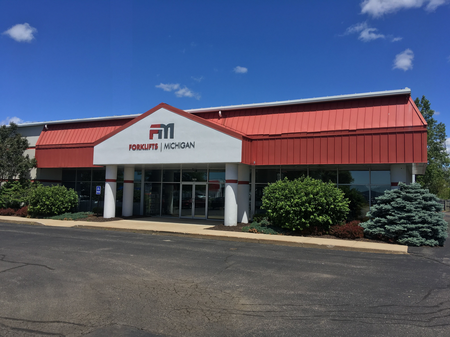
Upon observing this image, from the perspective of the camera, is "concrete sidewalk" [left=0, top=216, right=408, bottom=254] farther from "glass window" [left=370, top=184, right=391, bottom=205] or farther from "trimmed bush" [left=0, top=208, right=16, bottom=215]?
"trimmed bush" [left=0, top=208, right=16, bottom=215]

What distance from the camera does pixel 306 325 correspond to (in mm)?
5012

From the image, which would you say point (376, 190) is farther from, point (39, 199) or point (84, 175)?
point (84, 175)

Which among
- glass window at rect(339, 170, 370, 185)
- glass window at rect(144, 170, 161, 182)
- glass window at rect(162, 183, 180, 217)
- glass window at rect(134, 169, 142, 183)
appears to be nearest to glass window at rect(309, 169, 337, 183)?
glass window at rect(339, 170, 370, 185)

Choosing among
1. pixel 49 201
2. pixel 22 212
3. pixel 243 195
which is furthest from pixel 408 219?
pixel 22 212

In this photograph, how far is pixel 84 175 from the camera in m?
25.6

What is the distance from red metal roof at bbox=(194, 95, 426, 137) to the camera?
1589 centimetres

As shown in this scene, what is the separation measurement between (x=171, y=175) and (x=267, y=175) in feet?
22.0

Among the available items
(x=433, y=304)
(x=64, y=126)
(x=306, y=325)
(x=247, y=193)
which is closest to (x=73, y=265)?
(x=306, y=325)

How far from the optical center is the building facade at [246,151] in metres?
15.6

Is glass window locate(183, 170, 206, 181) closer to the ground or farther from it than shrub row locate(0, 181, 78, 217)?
farther from it

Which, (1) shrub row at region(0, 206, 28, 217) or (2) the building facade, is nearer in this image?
(2) the building facade

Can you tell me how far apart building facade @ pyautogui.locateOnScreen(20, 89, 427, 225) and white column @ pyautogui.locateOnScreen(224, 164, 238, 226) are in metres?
0.05

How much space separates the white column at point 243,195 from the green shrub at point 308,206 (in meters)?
3.08

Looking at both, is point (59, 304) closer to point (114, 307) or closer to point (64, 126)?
point (114, 307)
